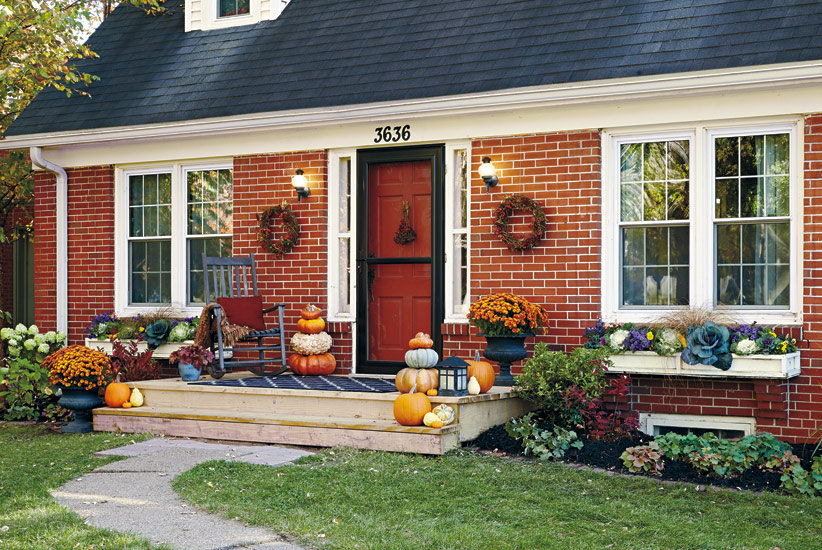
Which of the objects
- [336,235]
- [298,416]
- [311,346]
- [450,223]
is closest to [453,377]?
[298,416]

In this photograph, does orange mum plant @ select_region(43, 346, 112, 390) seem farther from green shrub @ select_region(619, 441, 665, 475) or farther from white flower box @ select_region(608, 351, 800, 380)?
green shrub @ select_region(619, 441, 665, 475)

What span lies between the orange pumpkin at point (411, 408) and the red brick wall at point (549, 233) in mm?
1619

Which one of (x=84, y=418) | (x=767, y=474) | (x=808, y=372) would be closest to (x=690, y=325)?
(x=808, y=372)

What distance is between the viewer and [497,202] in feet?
28.0

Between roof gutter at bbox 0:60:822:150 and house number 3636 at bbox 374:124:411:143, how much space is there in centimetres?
29

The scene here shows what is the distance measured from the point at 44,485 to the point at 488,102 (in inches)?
184

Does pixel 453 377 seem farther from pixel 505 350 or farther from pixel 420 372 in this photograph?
pixel 505 350

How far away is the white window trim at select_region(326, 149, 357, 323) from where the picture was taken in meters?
9.27

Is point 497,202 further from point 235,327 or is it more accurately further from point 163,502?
point 163,502

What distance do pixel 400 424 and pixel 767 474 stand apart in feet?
8.55

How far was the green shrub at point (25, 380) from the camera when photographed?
9.23 metres

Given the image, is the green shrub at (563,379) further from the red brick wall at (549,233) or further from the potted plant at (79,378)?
the potted plant at (79,378)

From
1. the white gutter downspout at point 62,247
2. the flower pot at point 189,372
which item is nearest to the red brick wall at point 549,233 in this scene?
the flower pot at point 189,372

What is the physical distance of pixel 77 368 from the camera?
822cm
